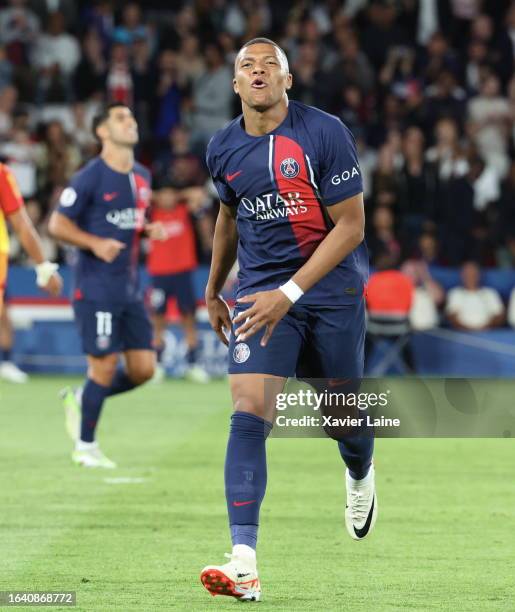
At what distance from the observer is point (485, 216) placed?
19031mm

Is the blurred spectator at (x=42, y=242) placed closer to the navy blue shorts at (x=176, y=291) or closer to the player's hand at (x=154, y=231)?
the navy blue shorts at (x=176, y=291)

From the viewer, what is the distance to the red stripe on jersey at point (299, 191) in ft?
19.6

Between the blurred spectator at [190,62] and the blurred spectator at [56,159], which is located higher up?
the blurred spectator at [190,62]

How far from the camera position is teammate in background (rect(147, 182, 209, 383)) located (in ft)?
57.2

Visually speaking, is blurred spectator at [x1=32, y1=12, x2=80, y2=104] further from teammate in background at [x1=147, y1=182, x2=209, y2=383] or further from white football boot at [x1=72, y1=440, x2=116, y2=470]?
white football boot at [x1=72, y1=440, x2=116, y2=470]

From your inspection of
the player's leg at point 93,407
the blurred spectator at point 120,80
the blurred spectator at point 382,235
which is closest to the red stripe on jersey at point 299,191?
the player's leg at point 93,407

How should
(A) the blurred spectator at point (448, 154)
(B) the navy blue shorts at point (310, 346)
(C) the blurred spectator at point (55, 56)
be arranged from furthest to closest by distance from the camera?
(C) the blurred spectator at point (55, 56) → (A) the blurred spectator at point (448, 154) → (B) the navy blue shorts at point (310, 346)

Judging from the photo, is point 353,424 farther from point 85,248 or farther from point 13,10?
point 13,10

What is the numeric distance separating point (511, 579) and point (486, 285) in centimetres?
1235

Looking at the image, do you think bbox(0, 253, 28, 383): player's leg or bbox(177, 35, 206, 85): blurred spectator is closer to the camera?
bbox(0, 253, 28, 383): player's leg

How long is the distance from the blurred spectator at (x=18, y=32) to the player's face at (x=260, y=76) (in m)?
16.3

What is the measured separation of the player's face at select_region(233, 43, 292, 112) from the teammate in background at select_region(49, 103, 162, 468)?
13.7ft

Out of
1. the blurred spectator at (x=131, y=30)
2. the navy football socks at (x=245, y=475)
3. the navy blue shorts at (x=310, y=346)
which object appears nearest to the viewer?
the navy football socks at (x=245, y=475)

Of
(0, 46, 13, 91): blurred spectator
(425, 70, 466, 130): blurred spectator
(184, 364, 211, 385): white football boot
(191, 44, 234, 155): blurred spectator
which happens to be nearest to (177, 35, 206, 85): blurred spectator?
(191, 44, 234, 155): blurred spectator
